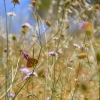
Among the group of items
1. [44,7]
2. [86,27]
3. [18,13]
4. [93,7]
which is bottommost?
[86,27]

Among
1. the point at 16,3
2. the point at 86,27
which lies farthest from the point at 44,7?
the point at 86,27

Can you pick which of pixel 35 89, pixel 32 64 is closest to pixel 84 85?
pixel 32 64

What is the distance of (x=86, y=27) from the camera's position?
2.29 ft

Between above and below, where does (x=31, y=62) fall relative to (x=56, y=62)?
below

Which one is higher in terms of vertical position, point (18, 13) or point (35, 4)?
point (18, 13)

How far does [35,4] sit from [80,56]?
43 centimetres

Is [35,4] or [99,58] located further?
[35,4]

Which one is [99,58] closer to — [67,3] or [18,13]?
[67,3]

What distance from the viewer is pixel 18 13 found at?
351 centimetres

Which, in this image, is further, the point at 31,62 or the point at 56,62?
the point at 56,62

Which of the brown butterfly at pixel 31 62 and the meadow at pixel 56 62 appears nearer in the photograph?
the meadow at pixel 56 62

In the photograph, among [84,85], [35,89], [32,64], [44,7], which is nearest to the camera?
[84,85]

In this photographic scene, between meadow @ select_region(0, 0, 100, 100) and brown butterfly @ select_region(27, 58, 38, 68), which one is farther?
brown butterfly @ select_region(27, 58, 38, 68)

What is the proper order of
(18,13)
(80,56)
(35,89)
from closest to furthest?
(80,56) < (35,89) < (18,13)
